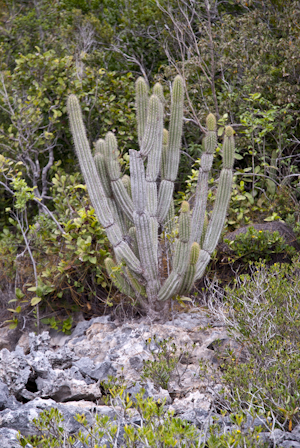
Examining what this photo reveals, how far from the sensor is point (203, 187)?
172 inches

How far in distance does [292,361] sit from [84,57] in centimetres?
616

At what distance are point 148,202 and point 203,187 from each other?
1.94 feet

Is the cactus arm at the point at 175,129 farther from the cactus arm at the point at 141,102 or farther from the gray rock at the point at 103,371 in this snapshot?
the gray rock at the point at 103,371

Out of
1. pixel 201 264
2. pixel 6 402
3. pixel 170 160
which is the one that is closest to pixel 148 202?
pixel 170 160

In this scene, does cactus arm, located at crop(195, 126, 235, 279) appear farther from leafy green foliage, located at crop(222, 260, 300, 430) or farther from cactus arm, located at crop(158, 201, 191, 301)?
leafy green foliage, located at crop(222, 260, 300, 430)

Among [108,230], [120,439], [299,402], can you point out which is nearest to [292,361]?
[299,402]

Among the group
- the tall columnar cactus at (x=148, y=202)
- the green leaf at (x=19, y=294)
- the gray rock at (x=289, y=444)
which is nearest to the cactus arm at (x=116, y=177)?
the tall columnar cactus at (x=148, y=202)

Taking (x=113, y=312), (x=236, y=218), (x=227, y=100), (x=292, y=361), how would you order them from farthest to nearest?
(x=227, y=100) < (x=236, y=218) < (x=113, y=312) < (x=292, y=361)

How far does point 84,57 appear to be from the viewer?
7.30m

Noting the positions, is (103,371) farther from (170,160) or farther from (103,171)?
(170,160)

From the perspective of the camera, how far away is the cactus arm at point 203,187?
430cm

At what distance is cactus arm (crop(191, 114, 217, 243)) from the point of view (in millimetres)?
4301

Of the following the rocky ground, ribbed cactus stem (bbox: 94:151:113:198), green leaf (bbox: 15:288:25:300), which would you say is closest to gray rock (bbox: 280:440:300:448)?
the rocky ground

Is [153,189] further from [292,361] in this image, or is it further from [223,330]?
[292,361]
